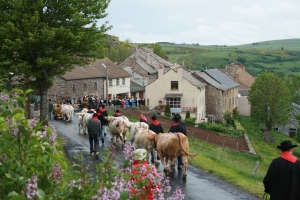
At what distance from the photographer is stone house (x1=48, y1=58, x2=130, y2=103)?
189ft

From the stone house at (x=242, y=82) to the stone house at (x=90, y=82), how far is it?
3353 cm

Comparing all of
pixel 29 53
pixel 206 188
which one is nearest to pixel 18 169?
pixel 206 188

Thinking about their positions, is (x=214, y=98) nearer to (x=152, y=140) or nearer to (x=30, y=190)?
(x=152, y=140)

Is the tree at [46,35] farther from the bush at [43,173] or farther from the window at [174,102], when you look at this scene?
the window at [174,102]

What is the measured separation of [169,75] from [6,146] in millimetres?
62309

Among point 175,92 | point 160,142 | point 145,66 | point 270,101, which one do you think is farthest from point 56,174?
point 145,66

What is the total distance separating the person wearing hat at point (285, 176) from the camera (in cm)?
1029

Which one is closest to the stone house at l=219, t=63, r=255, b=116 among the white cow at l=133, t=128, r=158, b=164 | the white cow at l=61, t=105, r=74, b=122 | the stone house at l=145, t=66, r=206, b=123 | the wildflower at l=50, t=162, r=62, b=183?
the stone house at l=145, t=66, r=206, b=123

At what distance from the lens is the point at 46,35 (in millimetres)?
22922

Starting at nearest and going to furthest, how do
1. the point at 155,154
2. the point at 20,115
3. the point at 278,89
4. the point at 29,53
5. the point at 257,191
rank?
the point at 20,115, the point at 257,191, the point at 155,154, the point at 29,53, the point at 278,89

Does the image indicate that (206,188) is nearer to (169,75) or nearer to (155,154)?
(155,154)

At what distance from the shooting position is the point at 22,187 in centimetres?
504

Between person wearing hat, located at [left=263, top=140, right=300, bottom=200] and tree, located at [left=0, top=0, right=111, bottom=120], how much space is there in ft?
49.2

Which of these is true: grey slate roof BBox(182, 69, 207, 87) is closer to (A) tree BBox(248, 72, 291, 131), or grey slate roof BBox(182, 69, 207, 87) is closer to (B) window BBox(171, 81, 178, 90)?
(B) window BBox(171, 81, 178, 90)
